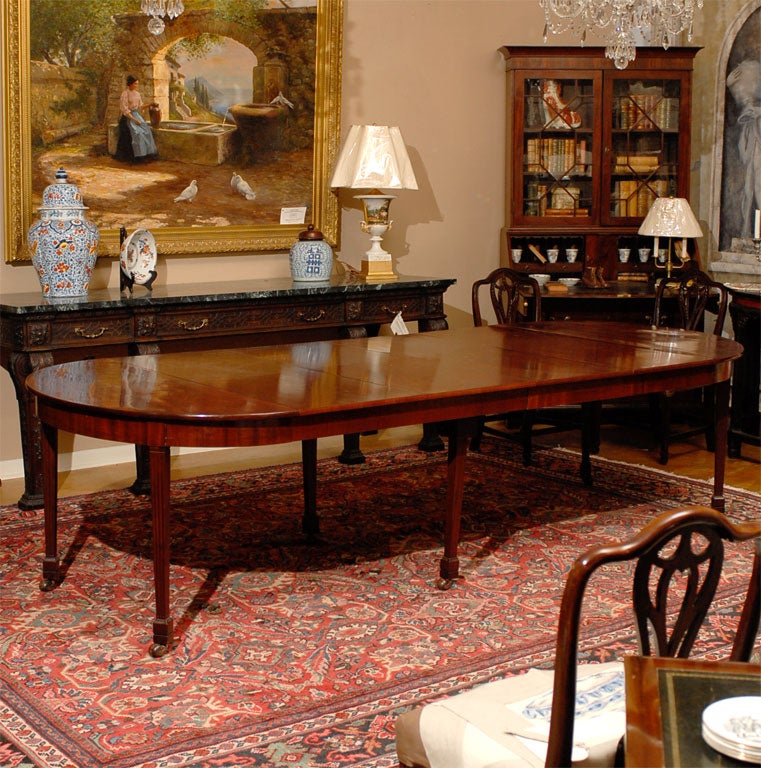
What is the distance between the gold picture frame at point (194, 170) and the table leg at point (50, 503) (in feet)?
6.10

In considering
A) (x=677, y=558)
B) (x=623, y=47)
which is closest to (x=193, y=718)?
(x=677, y=558)

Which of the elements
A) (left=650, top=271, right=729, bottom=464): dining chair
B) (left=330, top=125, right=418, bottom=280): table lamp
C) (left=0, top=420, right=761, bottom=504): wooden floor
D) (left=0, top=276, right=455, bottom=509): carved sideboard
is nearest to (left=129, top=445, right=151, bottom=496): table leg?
(left=0, top=276, right=455, bottom=509): carved sideboard

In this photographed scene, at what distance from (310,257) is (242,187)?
0.57m

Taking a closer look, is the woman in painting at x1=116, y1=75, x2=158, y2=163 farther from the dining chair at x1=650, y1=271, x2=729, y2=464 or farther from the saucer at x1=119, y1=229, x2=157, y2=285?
the dining chair at x1=650, y1=271, x2=729, y2=464

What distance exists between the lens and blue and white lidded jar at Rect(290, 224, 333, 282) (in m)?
5.89

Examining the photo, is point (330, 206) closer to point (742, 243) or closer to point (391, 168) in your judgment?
point (391, 168)

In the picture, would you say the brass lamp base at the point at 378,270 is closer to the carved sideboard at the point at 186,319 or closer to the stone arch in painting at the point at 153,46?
the carved sideboard at the point at 186,319

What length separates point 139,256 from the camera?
542cm

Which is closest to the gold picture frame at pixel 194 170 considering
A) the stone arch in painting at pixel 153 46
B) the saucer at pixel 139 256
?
Result: the stone arch in painting at pixel 153 46

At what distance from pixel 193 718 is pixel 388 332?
13.1 ft

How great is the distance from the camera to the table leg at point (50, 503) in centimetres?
380

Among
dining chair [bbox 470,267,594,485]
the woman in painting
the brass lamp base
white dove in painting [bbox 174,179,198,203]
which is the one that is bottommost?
dining chair [bbox 470,267,594,485]

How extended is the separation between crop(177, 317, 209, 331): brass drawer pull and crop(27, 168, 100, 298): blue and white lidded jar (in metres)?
0.48

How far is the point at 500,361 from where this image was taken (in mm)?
4332
